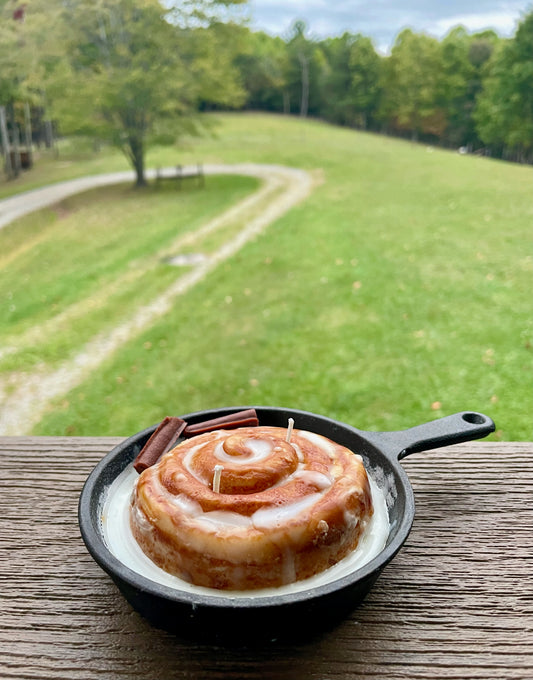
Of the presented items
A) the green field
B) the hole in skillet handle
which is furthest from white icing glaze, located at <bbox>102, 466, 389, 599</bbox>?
the green field

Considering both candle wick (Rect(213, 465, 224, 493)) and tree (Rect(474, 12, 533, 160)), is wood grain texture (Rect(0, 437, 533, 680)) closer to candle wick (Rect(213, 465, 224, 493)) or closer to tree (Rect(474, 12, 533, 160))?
candle wick (Rect(213, 465, 224, 493))

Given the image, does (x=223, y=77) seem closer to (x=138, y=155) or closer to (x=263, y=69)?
(x=263, y=69)

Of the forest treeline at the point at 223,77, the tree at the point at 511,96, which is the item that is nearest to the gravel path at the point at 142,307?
the forest treeline at the point at 223,77

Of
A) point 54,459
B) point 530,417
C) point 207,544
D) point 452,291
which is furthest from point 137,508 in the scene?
point 452,291

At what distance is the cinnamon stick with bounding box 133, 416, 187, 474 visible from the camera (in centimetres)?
56

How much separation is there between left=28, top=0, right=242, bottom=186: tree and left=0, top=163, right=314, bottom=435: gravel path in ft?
1.26

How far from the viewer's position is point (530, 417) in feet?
6.40

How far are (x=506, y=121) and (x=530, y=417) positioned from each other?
162 centimetres

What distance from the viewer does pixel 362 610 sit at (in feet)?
1.65

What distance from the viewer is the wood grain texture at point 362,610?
1.49 feet

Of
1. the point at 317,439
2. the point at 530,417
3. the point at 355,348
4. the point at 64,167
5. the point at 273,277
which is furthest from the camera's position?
the point at 64,167

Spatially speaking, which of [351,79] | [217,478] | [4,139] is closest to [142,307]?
[4,139]

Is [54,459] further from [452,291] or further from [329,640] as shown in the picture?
[452,291]

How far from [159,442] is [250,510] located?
0.16 m
